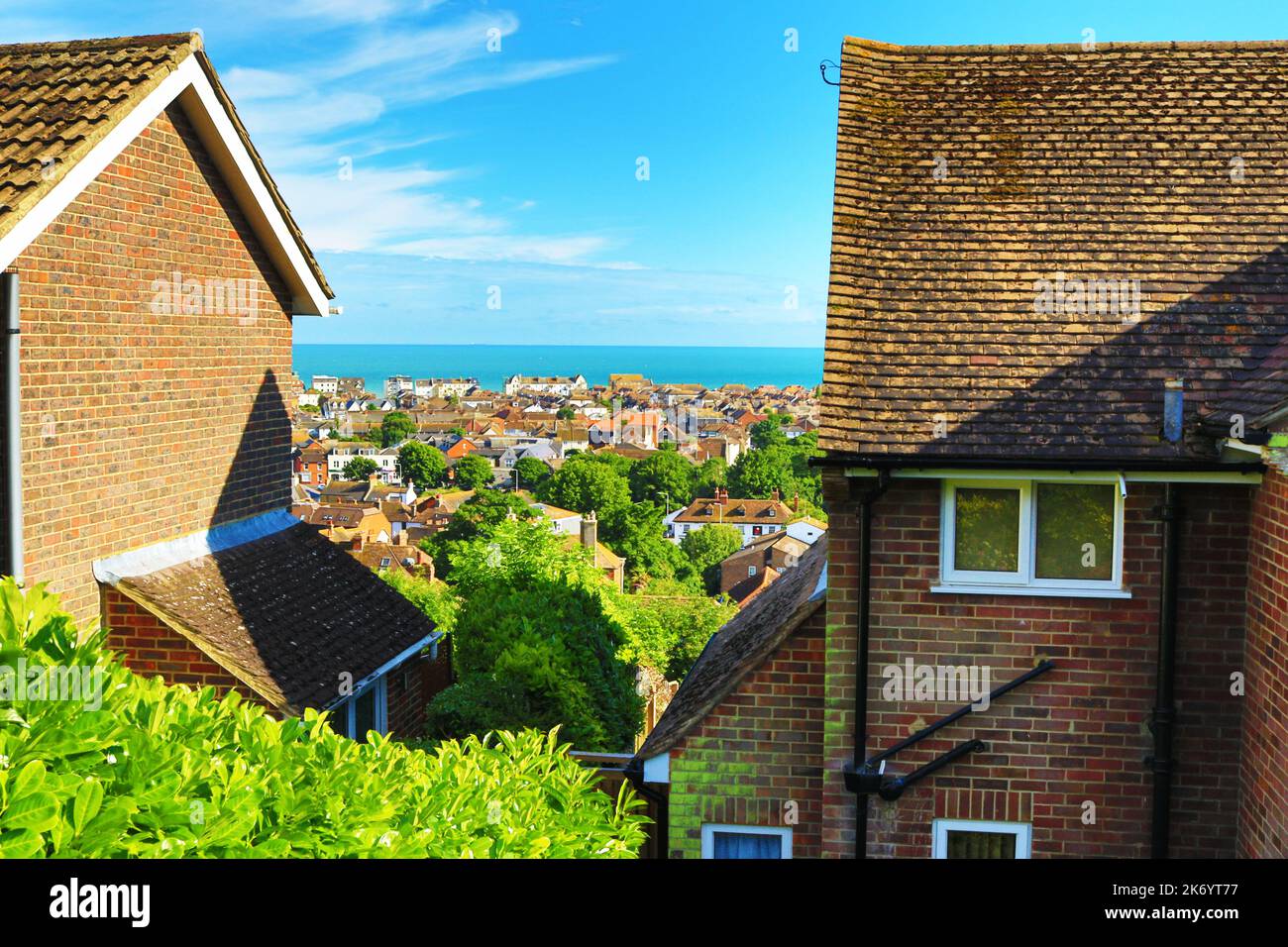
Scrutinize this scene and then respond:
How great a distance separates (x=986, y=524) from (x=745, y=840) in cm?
367

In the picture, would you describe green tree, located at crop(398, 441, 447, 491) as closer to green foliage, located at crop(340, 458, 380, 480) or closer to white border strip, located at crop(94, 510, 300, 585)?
green foliage, located at crop(340, 458, 380, 480)

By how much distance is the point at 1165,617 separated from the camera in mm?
9062

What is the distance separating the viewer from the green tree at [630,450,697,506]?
495 ft

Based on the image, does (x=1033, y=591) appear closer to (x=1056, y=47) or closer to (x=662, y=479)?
(x=1056, y=47)

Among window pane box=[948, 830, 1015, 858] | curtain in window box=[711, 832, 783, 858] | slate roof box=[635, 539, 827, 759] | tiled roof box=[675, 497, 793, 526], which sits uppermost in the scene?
slate roof box=[635, 539, 827, 759]

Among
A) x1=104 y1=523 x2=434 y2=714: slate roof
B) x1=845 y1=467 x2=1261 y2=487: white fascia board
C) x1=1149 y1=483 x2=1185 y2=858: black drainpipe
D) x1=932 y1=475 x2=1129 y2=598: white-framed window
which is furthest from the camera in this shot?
x1=104 y1=523 x2=434 y2=714: slate roof

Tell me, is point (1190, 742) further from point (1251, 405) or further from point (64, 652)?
point (64, 652)

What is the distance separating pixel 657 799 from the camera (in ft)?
35.4

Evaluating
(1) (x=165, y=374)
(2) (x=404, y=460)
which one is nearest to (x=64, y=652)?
(1) (x=165, y=374)

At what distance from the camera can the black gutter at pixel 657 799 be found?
10516 millimetres

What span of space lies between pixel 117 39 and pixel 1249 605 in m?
12.1

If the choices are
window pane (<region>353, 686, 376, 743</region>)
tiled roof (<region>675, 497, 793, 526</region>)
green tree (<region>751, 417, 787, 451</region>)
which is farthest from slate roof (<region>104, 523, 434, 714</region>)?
green tree (<region>751, 417, 787, 451</region>)

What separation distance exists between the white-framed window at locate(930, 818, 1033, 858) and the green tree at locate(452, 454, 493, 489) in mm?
157166

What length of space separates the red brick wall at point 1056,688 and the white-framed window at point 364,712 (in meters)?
5.31
